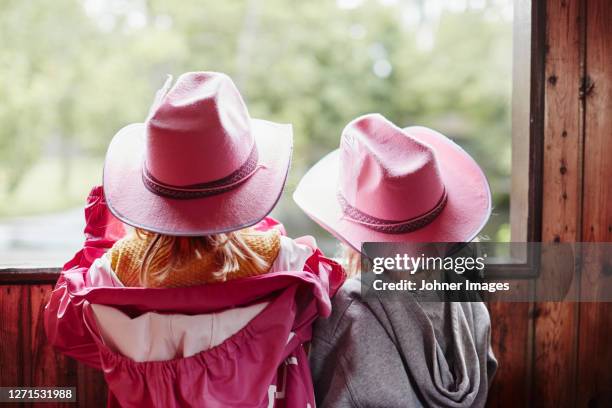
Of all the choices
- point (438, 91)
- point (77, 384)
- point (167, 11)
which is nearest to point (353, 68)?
point (438, 91)

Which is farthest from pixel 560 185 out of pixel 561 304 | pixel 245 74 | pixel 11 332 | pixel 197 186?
pixel 245 74

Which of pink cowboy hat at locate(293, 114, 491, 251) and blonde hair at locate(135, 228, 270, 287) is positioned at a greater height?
pink cowboy hat at locate(293, 114, 491, 251)

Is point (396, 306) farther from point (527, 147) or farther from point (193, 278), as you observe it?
point (527, 147)

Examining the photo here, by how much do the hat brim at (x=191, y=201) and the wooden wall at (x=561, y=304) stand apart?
23.0 inches

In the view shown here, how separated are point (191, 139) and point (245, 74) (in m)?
6.23

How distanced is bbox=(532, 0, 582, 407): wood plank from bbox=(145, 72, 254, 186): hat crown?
3.08 feet

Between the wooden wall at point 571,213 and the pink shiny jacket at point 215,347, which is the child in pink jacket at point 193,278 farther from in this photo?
the wooden wall at point 571,213

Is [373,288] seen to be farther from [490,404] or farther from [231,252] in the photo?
[490,404]

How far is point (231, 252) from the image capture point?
984mm

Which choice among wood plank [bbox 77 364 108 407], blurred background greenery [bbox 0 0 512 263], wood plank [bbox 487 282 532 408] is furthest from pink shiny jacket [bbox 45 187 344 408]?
blurred background greenery [bbox 0 0 512 263]

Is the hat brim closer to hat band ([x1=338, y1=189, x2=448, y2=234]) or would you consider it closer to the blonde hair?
the blonde hair

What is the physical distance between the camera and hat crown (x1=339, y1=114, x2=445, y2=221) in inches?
39.8

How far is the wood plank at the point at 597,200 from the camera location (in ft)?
4.62

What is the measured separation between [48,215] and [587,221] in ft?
20.8
